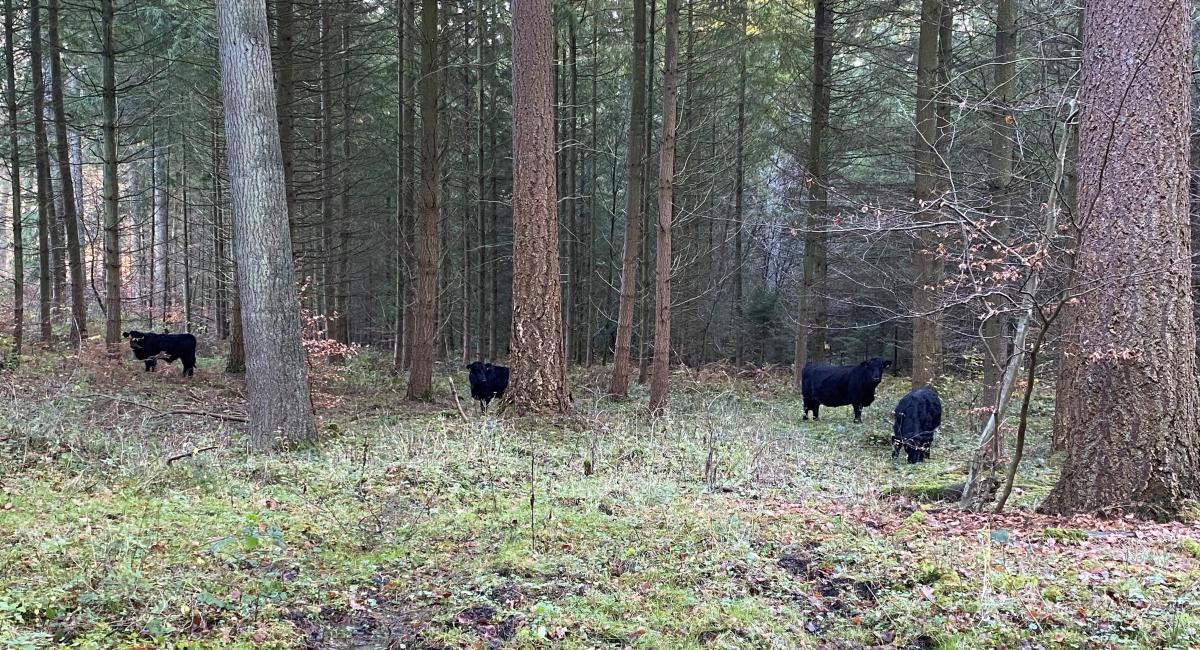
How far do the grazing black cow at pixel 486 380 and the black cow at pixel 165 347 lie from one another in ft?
20.9

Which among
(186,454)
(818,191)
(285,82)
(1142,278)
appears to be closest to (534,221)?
(186,454)

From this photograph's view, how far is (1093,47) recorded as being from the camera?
527 centimetres

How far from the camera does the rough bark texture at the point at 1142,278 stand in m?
5.02

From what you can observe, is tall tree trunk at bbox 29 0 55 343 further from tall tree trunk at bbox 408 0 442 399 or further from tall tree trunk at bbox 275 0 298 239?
tall tree trunk at bbox 408 0 442 399

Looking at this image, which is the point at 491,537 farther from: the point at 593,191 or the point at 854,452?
the point at 593,191

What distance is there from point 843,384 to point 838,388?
12 cm

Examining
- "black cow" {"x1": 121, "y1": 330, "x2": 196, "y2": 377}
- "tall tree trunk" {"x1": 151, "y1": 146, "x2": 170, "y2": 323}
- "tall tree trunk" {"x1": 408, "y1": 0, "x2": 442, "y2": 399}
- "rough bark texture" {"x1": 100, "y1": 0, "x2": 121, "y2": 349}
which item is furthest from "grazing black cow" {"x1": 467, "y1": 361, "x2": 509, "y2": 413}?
"tall tree trunk" {"x1": 151, "y1": 146, "x2": 170, "y2": 323}

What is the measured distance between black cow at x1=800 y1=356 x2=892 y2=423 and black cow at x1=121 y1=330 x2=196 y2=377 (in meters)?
12.8

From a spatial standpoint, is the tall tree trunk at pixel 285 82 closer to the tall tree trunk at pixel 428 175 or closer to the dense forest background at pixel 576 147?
the dense forest background at pixel 576 147

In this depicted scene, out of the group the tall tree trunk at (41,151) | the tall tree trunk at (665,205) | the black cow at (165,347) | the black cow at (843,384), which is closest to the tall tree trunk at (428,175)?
the tall tree trunk at (665,205)

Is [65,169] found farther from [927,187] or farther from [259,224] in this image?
[927,187]

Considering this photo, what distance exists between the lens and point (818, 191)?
1756 centimetres

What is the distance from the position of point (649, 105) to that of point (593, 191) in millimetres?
7089

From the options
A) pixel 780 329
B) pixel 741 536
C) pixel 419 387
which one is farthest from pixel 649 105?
pixel 741 536
